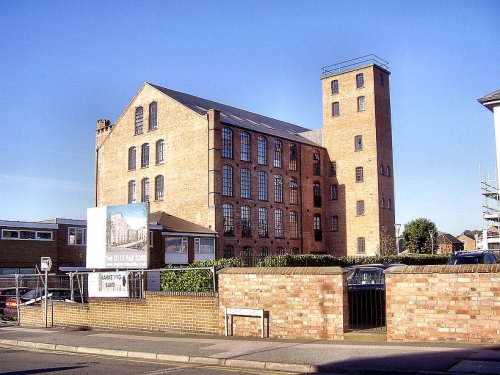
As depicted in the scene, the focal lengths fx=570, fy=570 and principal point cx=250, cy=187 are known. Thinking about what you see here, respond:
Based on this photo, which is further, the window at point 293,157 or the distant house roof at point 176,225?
the window at point 293,157

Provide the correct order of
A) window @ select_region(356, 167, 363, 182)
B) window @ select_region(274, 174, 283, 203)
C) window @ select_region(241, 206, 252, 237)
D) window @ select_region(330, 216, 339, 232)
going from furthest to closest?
window @ select_region(330, 216, 339, 232) → window @ select_region(356, 167, 363, 182) → window @ select_region(274, 174, 283, 203) → window @ select_region(241, 206, 252, 237)

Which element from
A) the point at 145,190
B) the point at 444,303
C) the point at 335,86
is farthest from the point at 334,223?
the point at 444,303

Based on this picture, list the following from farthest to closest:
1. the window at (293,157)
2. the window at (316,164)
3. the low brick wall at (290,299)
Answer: the window at (316,164) < the window at (293,157) < the low brick wall at (290,299)

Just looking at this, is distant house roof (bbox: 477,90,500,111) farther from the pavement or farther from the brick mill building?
the brick mill building

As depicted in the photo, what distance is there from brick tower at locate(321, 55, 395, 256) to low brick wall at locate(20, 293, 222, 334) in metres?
38.8

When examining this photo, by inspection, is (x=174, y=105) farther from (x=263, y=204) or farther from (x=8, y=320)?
(x=8, y=320)

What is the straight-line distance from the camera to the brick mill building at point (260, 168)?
48438mm

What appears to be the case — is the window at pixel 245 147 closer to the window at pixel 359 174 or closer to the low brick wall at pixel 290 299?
the window at pixel 359 174

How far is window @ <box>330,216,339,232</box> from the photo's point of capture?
58.6 m

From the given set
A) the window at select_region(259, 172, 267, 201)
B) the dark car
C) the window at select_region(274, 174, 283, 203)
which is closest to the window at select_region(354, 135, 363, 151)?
the window at select_region(274, 174, 283, 203)

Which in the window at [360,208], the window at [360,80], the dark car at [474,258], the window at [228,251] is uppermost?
the window at [360,80]

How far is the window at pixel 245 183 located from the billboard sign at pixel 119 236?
97.7 ft

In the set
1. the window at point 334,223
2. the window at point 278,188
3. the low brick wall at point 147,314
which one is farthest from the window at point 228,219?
the low brick wall at point 147,314

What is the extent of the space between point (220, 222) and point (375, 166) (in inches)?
710
